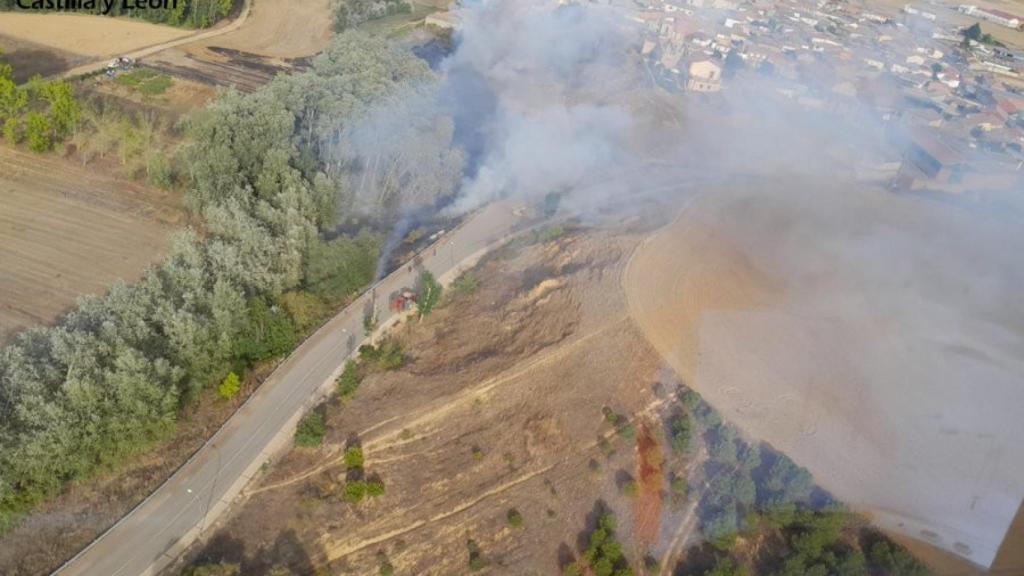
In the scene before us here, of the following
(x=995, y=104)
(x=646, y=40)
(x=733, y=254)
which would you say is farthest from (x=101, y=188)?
(x=995, y=104)

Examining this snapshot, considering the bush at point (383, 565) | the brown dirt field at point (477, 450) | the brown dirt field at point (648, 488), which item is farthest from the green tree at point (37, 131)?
the brown dirt field at point (648, 488)

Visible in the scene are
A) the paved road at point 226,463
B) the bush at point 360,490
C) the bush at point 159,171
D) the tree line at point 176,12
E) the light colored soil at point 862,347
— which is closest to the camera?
the paved road at point 226,463

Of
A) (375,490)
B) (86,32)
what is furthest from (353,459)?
(86,32)

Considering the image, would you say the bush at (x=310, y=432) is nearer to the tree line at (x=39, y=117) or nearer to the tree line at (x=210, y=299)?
the tree line at (x=210, y=299)

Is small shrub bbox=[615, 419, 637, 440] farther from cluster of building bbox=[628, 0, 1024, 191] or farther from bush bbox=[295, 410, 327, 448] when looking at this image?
cluster of building bbox=[628, 0, 1024, 191]

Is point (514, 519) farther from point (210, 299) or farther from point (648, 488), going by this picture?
point (210, 299)
